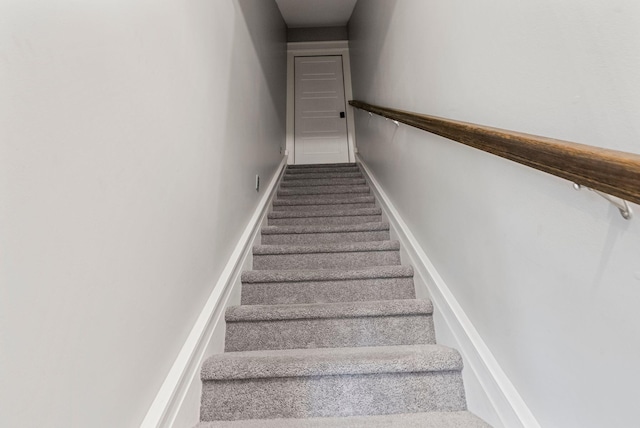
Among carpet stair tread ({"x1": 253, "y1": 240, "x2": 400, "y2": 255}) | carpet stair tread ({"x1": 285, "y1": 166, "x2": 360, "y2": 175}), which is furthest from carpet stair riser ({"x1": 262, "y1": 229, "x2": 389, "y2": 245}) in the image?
carpet stair tread ({"x1": 285, "y1": 166, "x2": 360, "y2": 175})

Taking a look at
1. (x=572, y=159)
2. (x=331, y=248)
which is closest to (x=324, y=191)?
(x=331, y=248)

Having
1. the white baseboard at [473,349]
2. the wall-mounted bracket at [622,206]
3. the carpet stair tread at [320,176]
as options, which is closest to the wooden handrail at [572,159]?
the wall-mounted bracket at [622,206]

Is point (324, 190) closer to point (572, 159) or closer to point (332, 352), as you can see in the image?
point (332, 352)

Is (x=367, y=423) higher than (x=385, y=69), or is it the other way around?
(x=385, y=69)

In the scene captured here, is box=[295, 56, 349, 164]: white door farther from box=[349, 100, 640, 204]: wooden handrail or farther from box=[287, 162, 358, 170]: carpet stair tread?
box=[349, 100, 640, 204]: wooden handrail

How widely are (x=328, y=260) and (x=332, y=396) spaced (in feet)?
2.72

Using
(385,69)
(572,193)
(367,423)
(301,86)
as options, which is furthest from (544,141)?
(301,86)

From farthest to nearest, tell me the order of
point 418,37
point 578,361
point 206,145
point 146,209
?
point 418,37 < point 206,145 < point 146,209 < point 578,361

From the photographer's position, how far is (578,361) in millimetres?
651

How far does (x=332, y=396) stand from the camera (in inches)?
41.8

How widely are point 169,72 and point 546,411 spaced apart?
4.68 ft

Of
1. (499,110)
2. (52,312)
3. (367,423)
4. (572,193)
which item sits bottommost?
(367,423)

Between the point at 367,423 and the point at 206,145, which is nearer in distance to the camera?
the point at 367,423

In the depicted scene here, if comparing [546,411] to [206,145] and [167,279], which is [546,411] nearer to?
[167,279]
